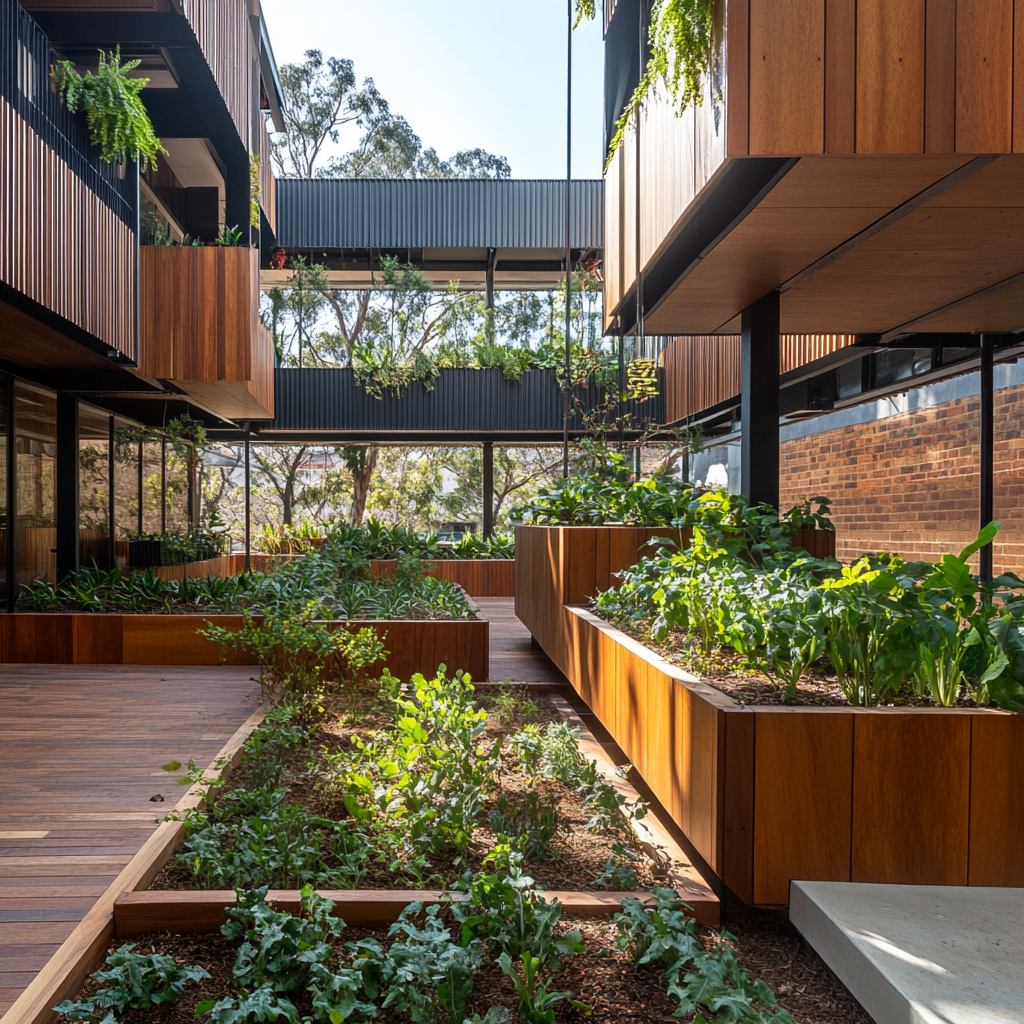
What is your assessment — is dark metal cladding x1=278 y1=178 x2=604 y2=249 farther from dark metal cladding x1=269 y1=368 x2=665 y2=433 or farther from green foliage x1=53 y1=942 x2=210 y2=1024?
green foliage x1=53 y1=942 x2=210 y2=1024

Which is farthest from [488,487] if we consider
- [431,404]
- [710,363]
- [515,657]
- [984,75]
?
[984,75]

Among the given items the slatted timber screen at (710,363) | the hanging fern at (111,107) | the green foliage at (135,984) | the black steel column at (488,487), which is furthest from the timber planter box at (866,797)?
the black steel column at (488,487)

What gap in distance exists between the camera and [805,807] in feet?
7.49

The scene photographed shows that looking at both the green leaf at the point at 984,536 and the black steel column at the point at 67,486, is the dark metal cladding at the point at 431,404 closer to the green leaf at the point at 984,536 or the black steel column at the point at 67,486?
the black steel column at the point at 67,486

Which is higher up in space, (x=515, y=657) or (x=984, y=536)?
(x=984, y=536)

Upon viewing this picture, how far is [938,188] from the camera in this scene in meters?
3.28

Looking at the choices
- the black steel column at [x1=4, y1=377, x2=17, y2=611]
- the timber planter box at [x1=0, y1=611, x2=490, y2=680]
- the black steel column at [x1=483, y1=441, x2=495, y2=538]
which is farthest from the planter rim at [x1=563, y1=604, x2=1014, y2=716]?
the black steel column at [x1=483, y1=441, x2=495, y2=538]

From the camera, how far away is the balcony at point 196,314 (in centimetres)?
827

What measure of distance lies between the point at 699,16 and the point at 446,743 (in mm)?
3220

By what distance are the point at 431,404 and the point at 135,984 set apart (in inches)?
482

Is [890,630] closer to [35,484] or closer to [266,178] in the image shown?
[35,484]

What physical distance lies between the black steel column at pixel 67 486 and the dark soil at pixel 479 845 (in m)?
5.94


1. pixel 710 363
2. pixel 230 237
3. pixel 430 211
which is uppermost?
pixel 430 211

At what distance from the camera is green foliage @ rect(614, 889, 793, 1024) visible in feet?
A: 5.70
